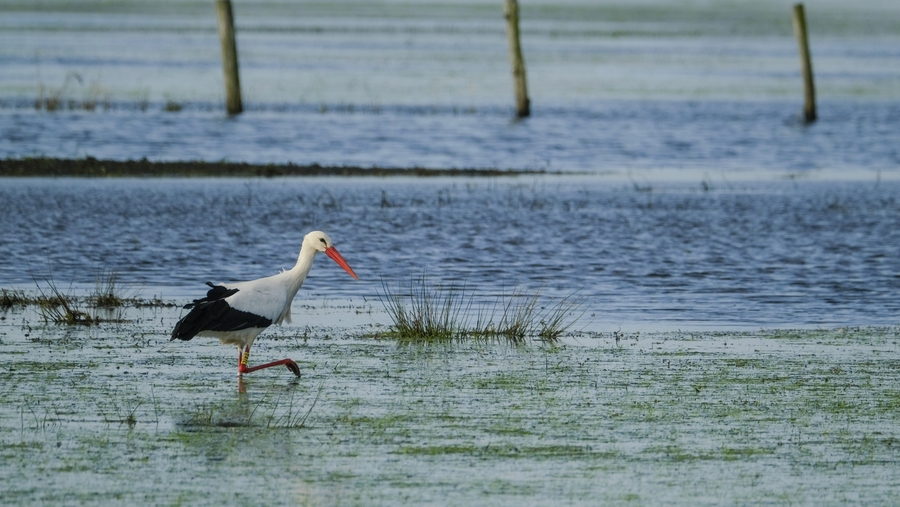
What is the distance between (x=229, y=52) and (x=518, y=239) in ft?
41.2

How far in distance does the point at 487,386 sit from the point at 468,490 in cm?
278

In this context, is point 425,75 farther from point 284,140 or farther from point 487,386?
point 487,386

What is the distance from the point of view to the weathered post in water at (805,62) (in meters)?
35.4

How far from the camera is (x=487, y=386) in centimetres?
1029

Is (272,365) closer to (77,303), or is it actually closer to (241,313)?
(241,313)

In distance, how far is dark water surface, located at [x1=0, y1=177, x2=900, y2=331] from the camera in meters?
→ 16.0

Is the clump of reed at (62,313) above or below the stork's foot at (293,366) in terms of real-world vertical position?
below

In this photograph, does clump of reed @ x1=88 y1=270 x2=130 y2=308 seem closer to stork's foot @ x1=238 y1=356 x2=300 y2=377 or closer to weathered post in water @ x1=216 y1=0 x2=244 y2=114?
stork's foot @ x1=238 y1=356 x2=300 y2=377

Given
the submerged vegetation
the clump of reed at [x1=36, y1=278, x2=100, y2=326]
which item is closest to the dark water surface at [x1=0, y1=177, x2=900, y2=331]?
the submerged vegetation

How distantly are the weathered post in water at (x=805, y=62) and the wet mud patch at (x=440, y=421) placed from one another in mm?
23925

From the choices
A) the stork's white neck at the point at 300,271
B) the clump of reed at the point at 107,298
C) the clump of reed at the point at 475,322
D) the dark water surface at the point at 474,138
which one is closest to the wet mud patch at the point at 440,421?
the clump of reed at the point at 475,322

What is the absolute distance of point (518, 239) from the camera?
19984mm

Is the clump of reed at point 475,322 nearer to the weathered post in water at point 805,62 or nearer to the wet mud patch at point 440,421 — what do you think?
the wet mud patch at point 440,421

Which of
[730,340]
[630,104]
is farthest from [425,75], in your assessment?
[730,340]
